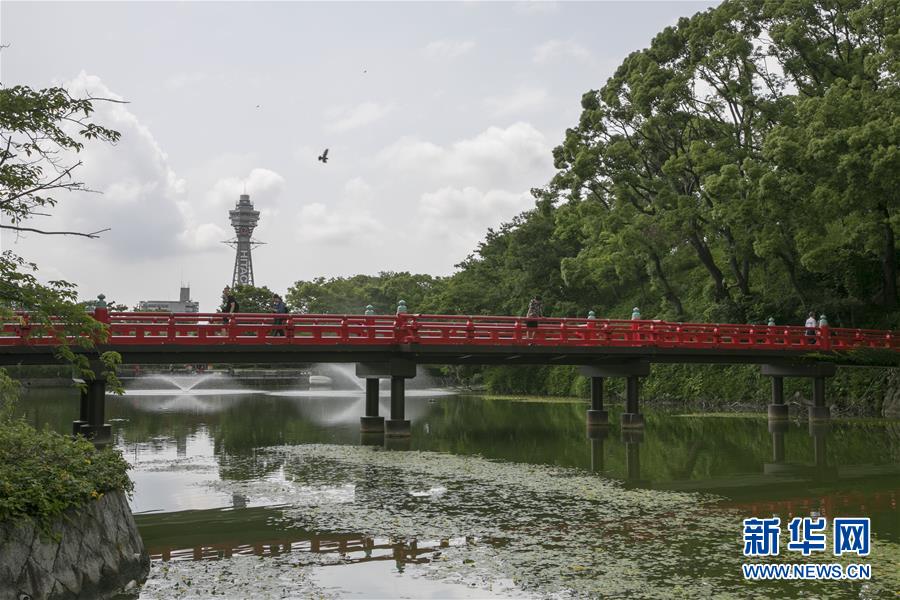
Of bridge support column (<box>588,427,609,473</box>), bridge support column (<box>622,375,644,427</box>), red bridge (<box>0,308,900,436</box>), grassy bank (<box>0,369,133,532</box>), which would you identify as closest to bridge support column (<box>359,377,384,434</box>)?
red bridge (<box>0,308,900,436</box>)

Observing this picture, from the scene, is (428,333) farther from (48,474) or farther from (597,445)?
(48,474)

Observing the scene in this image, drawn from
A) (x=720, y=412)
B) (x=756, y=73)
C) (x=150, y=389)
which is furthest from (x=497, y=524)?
(x=150, y=389)

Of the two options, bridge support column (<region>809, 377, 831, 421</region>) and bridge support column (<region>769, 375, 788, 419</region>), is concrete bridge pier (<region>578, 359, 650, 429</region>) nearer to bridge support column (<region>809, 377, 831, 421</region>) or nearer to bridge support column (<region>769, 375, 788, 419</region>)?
bridge support column (<region>769, 375, 788, 419</region>)

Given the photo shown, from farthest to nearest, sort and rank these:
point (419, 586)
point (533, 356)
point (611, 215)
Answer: point (611, 215) < point (533, 356) < point (419, 586)

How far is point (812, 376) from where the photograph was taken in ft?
119

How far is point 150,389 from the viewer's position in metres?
72.0

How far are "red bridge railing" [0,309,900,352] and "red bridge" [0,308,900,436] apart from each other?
0.14 feet

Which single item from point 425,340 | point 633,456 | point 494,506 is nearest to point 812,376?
point 633,456

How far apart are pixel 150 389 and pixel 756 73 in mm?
54335

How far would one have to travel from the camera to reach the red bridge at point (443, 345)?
82.1ft

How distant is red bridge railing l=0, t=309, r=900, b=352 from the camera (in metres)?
25.1

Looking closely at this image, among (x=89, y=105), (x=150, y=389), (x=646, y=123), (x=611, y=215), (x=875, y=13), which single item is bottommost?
(x=150, y=389)

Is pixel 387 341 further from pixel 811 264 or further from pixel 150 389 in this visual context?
pixel 150 389

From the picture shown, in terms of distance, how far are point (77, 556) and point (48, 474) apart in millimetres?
1032
